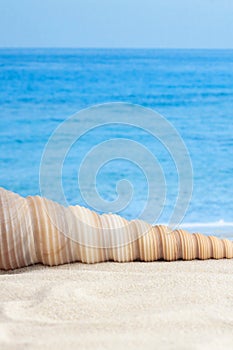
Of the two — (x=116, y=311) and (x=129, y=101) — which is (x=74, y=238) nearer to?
(x=116, y=311)

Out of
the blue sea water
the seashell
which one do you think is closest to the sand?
the seashell

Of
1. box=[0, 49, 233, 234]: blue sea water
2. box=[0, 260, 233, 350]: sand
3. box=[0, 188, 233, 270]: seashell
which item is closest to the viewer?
box=[0, 260, 233, 350]: sand

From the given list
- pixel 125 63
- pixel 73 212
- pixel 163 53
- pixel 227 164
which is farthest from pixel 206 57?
pixel 73 212

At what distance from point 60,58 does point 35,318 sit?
55.9 feet

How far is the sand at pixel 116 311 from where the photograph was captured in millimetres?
887

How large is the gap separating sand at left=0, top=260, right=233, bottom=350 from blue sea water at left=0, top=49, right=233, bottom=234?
3.47 meters

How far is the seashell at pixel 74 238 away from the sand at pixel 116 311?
0.16m

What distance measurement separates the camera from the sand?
2.91ft

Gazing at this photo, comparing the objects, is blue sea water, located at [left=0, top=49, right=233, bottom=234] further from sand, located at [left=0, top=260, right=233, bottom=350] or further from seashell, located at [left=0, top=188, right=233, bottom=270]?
sand, located at [left=0, top=260, right=233, bottom=350]

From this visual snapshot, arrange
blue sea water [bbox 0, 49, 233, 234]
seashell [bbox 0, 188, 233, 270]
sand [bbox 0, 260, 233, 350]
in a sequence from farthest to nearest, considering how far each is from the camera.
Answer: blue sea water [bbox 0, 49, 233, 234]
seashell [bbox 0, 188, 233, 270]
sand [bbox 0, 260, 233, 350]

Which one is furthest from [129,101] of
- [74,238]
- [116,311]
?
[116,311]

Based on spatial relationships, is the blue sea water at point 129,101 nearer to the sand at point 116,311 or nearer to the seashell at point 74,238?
the seashell at point 74,238

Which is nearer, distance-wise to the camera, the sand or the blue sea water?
the sand

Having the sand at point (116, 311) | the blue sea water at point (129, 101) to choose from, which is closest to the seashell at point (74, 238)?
the sand at point (116, 311)
